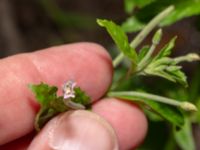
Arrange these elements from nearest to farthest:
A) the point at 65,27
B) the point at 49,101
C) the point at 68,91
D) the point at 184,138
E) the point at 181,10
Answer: the point at 68,91 → the point at 49,101 → the point at 181,10 → the point at 184,138 → the point at 65,27

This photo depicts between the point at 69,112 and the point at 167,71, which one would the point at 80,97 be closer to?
the point at 69,112

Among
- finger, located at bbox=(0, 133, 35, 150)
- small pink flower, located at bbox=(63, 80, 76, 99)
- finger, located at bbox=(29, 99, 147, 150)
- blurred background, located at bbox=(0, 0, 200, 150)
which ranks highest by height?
small pink flower, located at bbox=(63, 80, 76, 99)

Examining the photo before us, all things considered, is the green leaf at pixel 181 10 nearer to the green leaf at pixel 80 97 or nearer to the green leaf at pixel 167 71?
the green leaf at pixel 167 71

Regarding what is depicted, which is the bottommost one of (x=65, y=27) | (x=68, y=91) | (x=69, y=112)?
(x=65, y=27)

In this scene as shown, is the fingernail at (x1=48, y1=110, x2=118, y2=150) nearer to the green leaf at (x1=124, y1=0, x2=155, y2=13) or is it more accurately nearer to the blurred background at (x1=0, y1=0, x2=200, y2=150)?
the green leaf at (x1=124, y1=0, x2=155, y2=13)

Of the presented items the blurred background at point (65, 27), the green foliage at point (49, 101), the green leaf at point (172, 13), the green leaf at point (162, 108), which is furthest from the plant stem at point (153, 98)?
the blurred background at point (65, 27)

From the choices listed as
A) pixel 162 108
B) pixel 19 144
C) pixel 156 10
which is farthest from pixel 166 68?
pixel 19 144

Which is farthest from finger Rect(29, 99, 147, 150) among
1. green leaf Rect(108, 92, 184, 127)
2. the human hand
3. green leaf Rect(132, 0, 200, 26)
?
green leaf Rect(132, 0, 200, 26)
